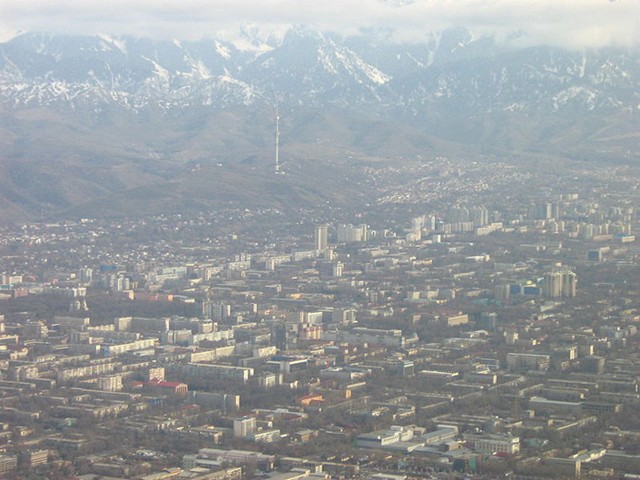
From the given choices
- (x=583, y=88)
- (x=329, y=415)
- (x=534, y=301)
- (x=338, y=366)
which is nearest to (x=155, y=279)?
(x=534, y=301)

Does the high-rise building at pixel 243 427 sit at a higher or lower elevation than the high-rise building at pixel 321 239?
lower

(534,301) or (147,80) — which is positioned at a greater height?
(147,80)

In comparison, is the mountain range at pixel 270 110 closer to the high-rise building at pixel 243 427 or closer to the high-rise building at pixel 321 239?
the high-rise building at pixel 321 239

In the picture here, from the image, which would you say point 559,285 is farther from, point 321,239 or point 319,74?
point 319,74

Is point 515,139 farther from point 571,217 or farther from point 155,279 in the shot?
point 155,279

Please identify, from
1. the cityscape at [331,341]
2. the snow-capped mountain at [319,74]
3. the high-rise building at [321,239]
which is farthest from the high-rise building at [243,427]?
the snow-capped mountain at [319,74]

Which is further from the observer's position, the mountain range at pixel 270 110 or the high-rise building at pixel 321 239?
the mountain range at pixel 270 110

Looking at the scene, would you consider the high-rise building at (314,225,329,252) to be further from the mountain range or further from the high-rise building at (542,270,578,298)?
the high-rise building at (542,270,578,298)

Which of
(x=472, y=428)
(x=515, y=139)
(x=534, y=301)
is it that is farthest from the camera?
(x=515, y=139)
